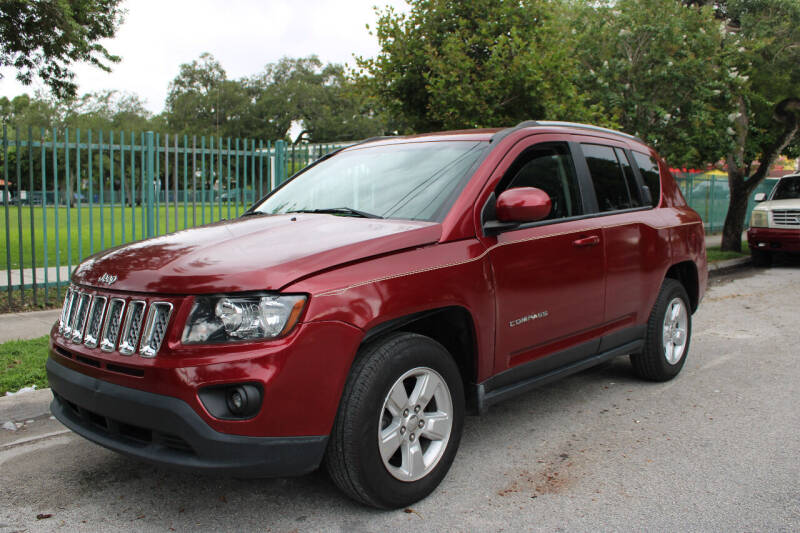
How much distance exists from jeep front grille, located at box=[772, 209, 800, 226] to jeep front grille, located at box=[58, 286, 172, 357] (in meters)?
13.2

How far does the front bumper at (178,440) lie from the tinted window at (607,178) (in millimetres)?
2718

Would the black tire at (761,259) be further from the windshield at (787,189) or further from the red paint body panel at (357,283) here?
the red paint body panel at (357,283)

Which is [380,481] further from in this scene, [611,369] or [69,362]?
[611,369]

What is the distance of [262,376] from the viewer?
2.61 meters

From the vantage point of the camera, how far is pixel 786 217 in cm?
1296

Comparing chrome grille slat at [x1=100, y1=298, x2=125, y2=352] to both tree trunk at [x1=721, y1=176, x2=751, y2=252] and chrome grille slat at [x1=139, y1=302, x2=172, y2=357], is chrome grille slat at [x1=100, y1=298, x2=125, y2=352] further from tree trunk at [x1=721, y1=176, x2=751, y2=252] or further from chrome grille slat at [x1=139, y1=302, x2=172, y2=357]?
tree trunk at [x1=721, y1=176, x2=751, y2=252]

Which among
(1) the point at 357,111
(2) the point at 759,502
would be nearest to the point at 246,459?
(2) the point at 759,502

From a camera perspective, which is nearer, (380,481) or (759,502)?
(380,481)

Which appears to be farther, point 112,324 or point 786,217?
point 786,217

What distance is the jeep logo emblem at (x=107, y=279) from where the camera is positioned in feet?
9.84

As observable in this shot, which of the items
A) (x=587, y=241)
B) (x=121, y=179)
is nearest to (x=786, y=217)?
(x=587, y=241)

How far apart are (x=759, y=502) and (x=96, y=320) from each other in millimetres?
3209

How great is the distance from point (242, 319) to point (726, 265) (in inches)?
525

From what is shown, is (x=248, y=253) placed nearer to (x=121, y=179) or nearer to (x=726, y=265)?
(x=121, y=179)
